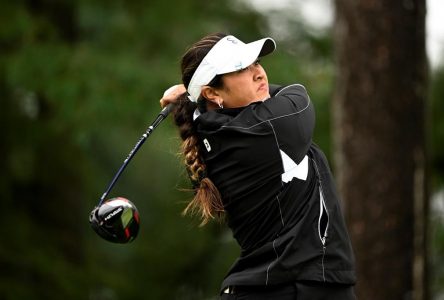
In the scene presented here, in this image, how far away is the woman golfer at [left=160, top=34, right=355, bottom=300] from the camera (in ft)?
15.3

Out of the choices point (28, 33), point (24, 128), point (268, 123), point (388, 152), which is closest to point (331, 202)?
point (268, 123)

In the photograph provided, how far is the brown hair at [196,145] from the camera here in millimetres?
4773

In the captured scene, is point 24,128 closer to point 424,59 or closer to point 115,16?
point 115,16

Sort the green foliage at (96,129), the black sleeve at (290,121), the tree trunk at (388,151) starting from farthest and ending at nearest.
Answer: the green foliage at (96,129)
the tree trunk at (388,151)
the black sleeve at (290,121)

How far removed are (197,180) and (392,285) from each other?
3.11m

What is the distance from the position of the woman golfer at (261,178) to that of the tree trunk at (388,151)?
270 centimetres

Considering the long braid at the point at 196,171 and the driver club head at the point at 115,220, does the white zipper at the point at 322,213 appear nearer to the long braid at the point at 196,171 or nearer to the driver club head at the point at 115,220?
the long braid at the point at 196,171

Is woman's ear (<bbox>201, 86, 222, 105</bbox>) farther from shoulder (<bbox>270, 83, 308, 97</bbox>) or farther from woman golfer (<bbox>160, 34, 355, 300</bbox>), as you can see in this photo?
shoulder (<bbox>270, 83, 308, 97</bbox>)

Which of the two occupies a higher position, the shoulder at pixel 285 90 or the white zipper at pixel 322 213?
the shoulder at pixel 285 90

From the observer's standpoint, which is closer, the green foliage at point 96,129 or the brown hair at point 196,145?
the brown hair at point 196,145

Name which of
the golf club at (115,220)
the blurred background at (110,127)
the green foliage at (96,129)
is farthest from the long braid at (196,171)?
the green foliage at (96,129)

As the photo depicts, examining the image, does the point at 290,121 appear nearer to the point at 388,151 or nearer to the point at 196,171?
the point at 196,171

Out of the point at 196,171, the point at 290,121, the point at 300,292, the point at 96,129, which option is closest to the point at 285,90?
the point at 290,121

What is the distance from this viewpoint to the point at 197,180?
4.84 m
